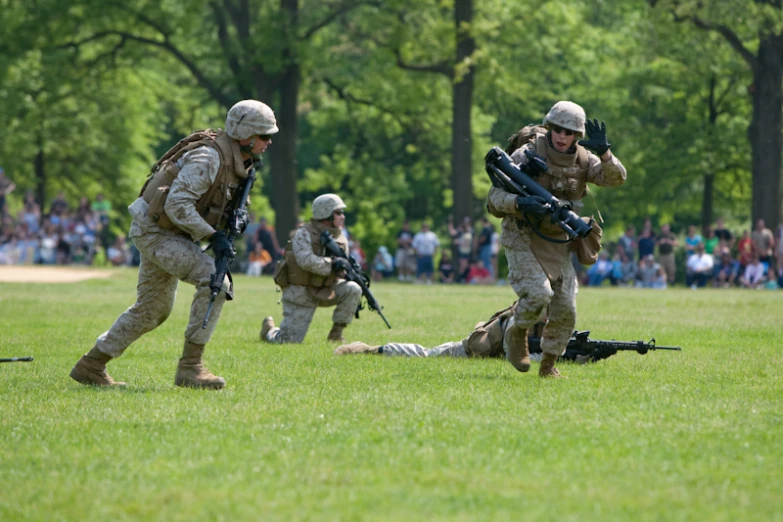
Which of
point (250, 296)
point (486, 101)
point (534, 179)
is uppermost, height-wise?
point (486, 101)

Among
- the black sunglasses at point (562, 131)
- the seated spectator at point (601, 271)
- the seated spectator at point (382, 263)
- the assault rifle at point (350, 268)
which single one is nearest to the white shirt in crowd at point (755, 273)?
the seated spectator at point (601, 271)

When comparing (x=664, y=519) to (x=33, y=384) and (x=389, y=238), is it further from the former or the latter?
(x=389, y=238)

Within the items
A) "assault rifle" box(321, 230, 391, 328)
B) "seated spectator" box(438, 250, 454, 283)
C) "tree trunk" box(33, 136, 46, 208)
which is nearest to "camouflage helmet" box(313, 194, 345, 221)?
"assault rifle" box(321, 230, 391, 328)

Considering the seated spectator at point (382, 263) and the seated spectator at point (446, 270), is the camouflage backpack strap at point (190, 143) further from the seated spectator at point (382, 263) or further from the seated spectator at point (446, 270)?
the seated spectator at point (382, 263)

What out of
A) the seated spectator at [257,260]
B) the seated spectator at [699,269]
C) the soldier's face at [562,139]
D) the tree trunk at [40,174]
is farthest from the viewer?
the tree trunk at [40,174]

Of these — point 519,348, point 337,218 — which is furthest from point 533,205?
point 337,218

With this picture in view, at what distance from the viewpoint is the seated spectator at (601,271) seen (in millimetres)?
34312

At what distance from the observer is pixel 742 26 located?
33.2 m

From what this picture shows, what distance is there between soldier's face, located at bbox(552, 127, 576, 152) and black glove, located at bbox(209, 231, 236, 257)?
2.61m

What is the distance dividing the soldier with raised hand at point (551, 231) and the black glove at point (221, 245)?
2063mm

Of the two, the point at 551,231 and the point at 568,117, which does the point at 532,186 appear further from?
the point at 568,117

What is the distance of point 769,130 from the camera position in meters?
32.9

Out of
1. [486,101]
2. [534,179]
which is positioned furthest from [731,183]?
[534,179]

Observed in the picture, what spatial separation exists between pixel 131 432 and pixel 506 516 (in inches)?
115
